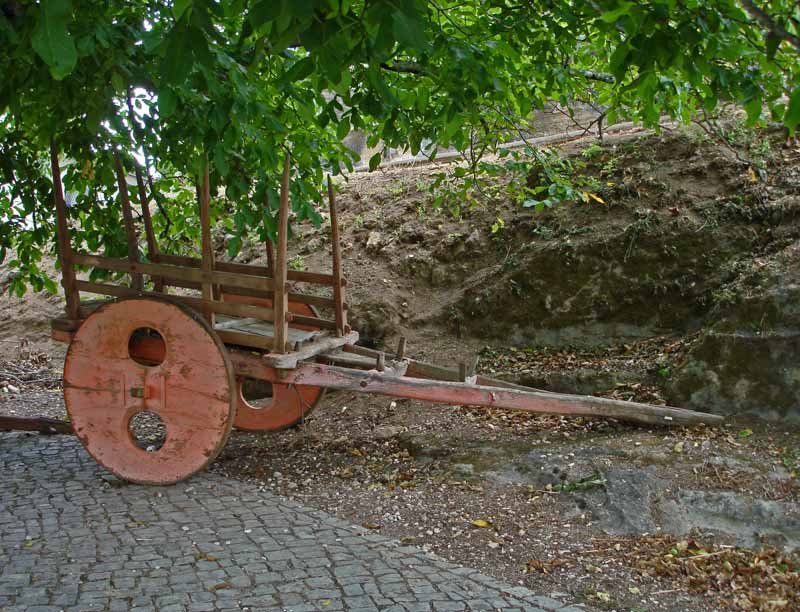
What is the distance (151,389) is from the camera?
202 inches

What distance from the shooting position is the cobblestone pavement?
3.70 meters

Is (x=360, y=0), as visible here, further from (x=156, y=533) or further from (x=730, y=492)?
(x=730, y=492)

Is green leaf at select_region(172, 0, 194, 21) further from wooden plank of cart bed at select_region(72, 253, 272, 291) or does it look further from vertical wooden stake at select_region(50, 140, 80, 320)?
vertical wooden stake at select_region(50, 140, 80, 320)

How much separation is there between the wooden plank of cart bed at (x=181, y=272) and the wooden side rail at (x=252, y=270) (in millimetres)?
625

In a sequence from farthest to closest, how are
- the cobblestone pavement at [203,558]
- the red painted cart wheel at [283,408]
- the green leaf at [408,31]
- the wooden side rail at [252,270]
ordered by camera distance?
the red painted cart wheel at [283,408]
the wooden side rail at [252,270]
the cobblestone pavement at [203,558]
the green leaf at [408,31]

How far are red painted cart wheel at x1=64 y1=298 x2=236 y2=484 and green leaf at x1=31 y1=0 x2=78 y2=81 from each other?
9.52ft

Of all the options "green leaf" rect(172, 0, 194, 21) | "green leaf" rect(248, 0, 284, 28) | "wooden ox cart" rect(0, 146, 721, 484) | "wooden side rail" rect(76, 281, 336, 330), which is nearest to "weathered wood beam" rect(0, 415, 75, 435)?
"wooden ox cart" rect(0, 146, 721, 484)

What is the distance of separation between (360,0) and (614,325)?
4942 mm

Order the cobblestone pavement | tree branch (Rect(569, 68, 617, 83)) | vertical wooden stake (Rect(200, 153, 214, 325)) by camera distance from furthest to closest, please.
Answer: tree branch (Rect(569, 68, 617, 83)) < vertical wooden stake (Rect(200, 153, 214, 325)) < the cobblestone pavement

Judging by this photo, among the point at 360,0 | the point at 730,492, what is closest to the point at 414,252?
the point at 730,492

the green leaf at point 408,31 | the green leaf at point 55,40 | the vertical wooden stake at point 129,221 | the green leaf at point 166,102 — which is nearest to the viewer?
the green leaf at point 55,40

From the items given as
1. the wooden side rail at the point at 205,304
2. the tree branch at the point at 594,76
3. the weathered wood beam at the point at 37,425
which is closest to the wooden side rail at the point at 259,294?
the wooden side rail at the point at 205,304

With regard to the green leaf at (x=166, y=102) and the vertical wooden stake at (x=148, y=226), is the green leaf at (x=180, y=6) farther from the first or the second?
the vertical wooden stake at (x=148, y=226)

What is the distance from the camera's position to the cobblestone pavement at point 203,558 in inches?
145
